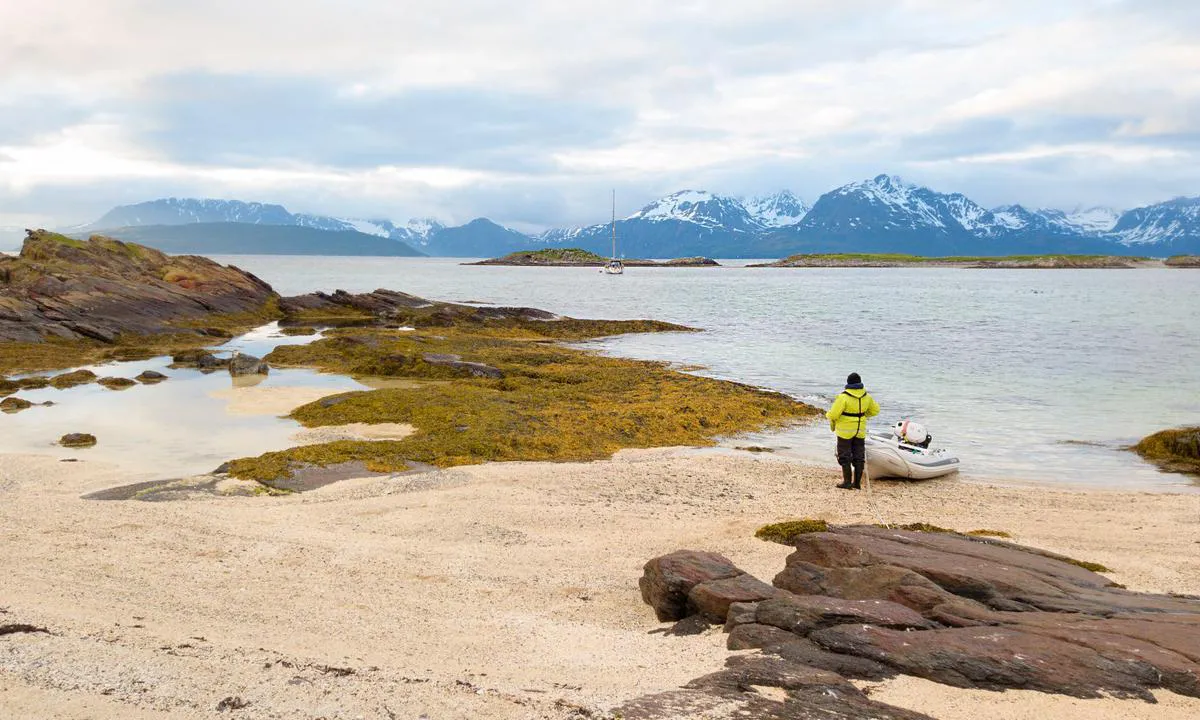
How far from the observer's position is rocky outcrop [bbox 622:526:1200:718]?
6645 mm

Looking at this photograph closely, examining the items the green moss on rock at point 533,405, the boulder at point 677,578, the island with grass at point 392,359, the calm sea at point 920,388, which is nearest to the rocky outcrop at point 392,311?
the island with grass at point 392,359

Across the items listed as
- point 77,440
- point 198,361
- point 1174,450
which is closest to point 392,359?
point 198,361

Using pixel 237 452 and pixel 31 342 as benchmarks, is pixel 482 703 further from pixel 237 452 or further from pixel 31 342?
pixel 31 342

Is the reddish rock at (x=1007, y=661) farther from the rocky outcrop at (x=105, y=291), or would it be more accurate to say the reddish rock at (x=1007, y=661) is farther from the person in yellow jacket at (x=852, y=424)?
the rocky outcrop at (x=105, y=291)

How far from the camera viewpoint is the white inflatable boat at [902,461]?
18359mm

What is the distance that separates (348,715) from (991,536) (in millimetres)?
11161

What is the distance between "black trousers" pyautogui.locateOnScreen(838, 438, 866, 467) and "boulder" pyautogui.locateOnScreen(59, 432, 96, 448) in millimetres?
18014

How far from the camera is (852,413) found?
57.0 feet

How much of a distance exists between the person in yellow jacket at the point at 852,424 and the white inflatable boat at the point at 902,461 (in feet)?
3.45

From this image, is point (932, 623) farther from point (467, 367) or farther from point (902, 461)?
point (467, 367)

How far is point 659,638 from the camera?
→ 28.1ft

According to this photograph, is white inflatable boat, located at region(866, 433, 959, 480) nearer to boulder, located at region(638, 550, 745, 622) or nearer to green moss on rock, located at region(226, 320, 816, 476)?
green moss on rock, located at region(226, 320, 816, 476)

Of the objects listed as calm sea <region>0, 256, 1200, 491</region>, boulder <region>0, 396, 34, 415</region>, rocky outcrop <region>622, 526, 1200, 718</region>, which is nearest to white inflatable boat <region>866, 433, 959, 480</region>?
calm sea <region>0, 256, 1200, 491</region>

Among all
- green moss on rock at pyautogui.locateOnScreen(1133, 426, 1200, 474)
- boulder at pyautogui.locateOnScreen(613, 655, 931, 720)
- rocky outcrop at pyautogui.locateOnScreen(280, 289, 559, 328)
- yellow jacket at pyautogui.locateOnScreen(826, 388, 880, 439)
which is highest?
rocky outcrop at pyautogui.locateOnScreen(280, 289, 559, 328)
